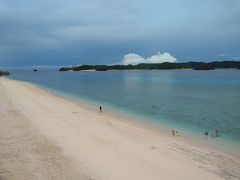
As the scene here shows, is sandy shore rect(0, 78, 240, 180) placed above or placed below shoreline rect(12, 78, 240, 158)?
above

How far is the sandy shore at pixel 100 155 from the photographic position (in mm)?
10711

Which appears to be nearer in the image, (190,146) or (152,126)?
(190,146)

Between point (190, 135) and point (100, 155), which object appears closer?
point (100, 155)

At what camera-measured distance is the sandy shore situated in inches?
422

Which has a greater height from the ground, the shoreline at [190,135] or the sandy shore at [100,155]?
the sandy shore at [100,155]

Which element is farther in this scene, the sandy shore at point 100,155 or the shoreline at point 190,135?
the shoreline at point 190,135

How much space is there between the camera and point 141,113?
28.6m

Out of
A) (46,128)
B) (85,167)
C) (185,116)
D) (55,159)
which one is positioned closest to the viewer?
(85,167)

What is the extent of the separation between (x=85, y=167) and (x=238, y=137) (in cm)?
1112

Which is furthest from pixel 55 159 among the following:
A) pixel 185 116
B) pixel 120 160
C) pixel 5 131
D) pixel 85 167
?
pixel 185 116

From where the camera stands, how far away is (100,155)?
12.8m

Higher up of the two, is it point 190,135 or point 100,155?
point 100,155

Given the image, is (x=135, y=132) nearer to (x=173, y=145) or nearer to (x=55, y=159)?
(x=173, y=145)

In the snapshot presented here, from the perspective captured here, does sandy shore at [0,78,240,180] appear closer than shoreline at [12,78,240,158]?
Yes
